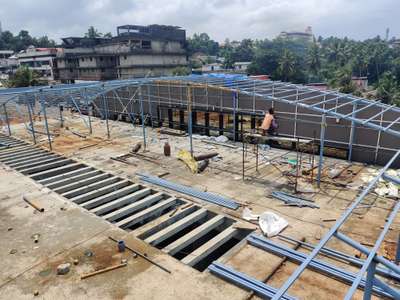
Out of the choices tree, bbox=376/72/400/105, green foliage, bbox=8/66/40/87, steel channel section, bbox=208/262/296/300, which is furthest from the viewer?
green foliage, bbox=8/66/40/87

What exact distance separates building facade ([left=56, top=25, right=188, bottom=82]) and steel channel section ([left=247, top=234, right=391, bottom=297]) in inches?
1486

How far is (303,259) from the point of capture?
23.2ft

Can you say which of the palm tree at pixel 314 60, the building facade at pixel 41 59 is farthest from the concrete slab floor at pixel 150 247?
the building facade at pixel 41 59

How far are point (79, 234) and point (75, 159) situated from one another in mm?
8066

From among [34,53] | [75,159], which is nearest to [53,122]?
[75,159]

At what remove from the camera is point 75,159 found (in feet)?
50.9

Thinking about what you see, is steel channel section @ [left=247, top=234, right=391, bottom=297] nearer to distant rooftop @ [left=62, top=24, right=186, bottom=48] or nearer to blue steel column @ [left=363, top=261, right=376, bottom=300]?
blue steel column @ [left=363, top=261, right=376, bottom=300]

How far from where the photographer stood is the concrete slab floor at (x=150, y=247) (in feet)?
20.7

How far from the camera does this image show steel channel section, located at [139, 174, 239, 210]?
10140mm

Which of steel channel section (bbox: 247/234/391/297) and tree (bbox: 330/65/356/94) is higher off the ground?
tree (bbox: 330/65/356/94)

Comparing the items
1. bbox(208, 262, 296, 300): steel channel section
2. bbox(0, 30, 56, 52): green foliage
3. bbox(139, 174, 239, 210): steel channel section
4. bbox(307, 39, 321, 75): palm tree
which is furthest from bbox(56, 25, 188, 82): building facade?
bbox(0, 30, 56, 52): green foliage

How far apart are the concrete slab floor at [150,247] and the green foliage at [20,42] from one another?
9448cm

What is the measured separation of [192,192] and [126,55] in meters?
38.0

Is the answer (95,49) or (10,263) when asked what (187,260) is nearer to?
(10,263)
